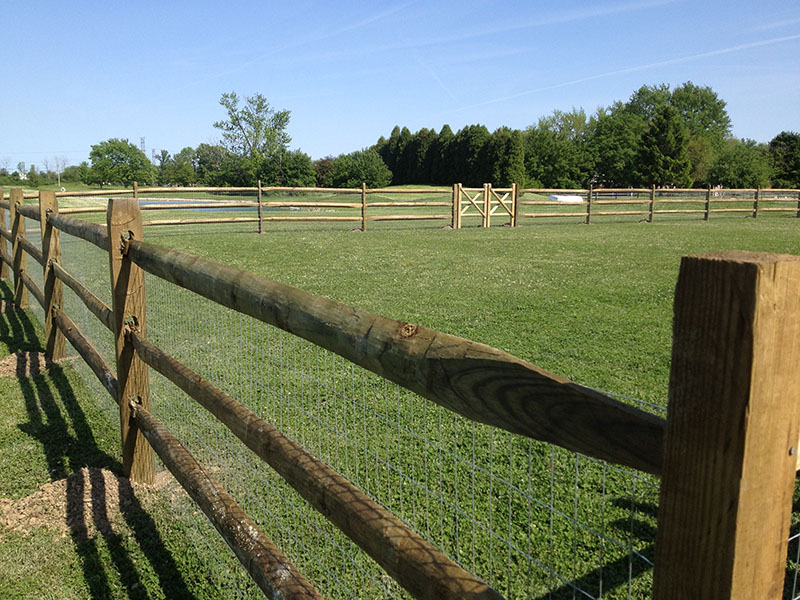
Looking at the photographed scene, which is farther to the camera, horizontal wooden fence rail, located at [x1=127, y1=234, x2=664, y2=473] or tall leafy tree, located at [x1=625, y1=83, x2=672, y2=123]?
tall leafy tree, located at [x1=625, y1=83, x2=672, y2=123]

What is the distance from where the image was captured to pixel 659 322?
6352 mm

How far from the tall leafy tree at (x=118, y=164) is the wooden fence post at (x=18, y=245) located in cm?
9393

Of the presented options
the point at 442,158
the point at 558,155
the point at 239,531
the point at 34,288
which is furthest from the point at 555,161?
the point at 239,531

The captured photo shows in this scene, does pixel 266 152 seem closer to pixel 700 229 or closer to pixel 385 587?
pixel 700 229

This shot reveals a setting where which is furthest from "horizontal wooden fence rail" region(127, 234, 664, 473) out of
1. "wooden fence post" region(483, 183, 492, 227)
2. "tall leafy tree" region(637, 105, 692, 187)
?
"tall leafy tree" region(637, 105, 692, 187)

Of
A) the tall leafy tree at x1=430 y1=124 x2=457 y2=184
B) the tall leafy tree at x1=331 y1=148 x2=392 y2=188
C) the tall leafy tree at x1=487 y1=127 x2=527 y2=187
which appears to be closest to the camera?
the tall leafy tree at x1=487 y1=127 x2=527 y2=187

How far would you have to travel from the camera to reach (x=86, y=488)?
10.9 ft

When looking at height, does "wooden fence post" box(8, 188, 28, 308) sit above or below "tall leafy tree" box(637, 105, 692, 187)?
below

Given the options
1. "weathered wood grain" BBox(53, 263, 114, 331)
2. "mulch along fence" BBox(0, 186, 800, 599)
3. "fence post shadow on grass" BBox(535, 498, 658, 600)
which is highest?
"mulch along fence" BBox(0, 186, 800, 599)

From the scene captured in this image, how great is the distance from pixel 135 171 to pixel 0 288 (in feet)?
319

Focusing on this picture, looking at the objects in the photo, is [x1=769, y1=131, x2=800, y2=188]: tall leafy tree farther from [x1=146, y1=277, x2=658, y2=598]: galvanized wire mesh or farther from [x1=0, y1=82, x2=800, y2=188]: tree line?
[x1=146, y1=277, x2=658, y2=598]: galvanized wire mesh

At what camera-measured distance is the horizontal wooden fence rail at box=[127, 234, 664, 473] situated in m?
0.84

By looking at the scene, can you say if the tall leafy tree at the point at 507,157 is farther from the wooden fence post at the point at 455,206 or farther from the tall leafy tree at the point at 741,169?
the wooden fence post at the point at 455,206

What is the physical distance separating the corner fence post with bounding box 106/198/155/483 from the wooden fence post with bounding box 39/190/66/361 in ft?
8.61
